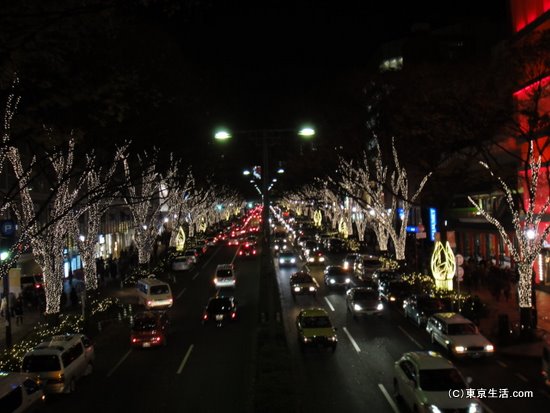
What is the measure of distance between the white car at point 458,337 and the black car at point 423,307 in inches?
95.0

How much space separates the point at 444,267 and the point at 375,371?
560 inches

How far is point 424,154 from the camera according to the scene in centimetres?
3803

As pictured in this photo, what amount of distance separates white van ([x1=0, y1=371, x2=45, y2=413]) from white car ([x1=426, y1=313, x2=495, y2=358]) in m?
13.1

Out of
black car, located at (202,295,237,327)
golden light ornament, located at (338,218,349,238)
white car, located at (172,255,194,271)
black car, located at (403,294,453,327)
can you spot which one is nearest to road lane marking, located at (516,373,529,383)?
black car, located at (403,294,453,327)

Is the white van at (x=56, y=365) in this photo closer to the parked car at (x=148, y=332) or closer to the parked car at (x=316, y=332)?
the parked car at (x=148, y=332)

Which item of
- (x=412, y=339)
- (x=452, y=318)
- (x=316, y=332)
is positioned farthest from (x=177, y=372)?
(x=452, y=318)

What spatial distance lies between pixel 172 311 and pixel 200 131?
63.3 ft

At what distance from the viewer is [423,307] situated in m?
26.0

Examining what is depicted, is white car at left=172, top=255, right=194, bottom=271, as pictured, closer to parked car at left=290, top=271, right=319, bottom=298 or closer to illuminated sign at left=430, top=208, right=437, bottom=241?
parked car at left=290, top=271, right=319, bottom=298

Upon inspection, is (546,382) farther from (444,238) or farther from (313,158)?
(313,158)

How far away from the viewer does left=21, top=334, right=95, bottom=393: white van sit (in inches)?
679

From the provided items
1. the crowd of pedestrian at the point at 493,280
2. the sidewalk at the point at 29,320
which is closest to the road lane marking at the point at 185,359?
the sidewalk at the point at 29,320

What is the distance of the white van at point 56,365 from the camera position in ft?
56.5

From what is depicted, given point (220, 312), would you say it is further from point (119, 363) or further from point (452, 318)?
point (452, 318)
